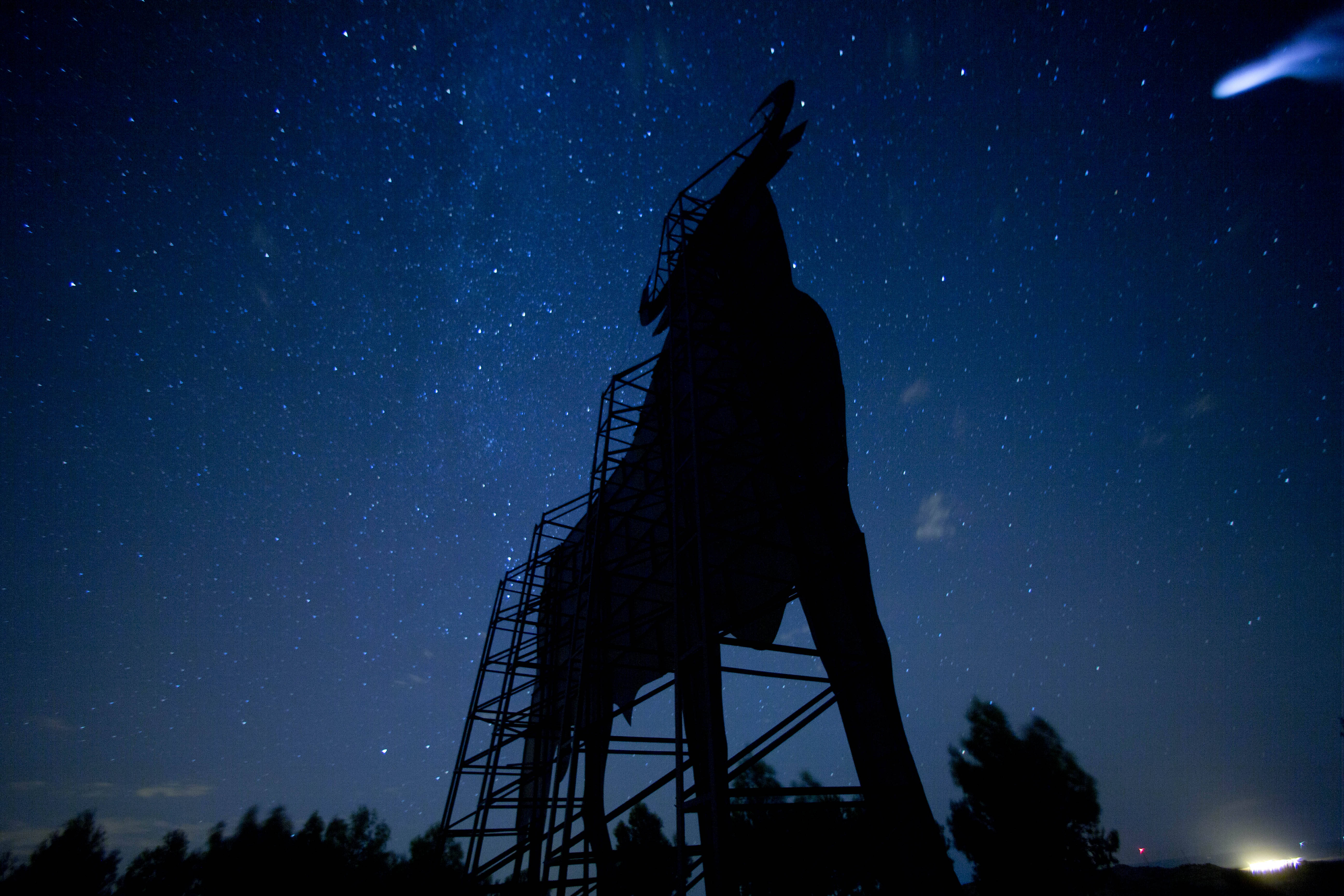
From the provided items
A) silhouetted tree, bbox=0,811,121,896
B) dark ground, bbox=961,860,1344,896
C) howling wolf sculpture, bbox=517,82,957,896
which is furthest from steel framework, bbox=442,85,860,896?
silhouetted tree, bbox=0,811,121,896

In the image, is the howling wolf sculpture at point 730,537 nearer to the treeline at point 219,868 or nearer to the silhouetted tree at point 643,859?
the silhouetted tree at point 643,859

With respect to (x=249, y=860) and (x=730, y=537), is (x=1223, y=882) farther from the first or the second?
(x=249, y=860)

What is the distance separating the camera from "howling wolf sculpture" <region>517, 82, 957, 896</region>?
22.5 feet

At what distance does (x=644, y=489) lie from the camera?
12.4m

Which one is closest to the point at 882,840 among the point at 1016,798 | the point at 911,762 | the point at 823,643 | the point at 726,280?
the point at 911,762

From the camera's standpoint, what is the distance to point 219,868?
28.3 meters

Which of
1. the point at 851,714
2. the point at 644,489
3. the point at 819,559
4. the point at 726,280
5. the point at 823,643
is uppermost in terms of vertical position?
the point at 726,280

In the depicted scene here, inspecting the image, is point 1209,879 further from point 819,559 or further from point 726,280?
point 726,280

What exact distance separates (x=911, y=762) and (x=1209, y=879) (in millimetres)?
20319

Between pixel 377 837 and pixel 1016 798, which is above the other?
pixel 377 837

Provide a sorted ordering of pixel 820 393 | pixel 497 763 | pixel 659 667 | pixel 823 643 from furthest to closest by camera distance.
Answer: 1. pixel 497 763
2. pixel 659 667
3. pixel 820 393
4. pixel 823 643

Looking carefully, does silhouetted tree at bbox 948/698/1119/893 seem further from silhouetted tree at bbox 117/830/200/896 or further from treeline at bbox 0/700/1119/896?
silhouetted tree at bbox 117/830/200/896

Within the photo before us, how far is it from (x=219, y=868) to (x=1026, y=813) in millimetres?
36918

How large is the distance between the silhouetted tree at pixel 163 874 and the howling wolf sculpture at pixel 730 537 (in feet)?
96.5
